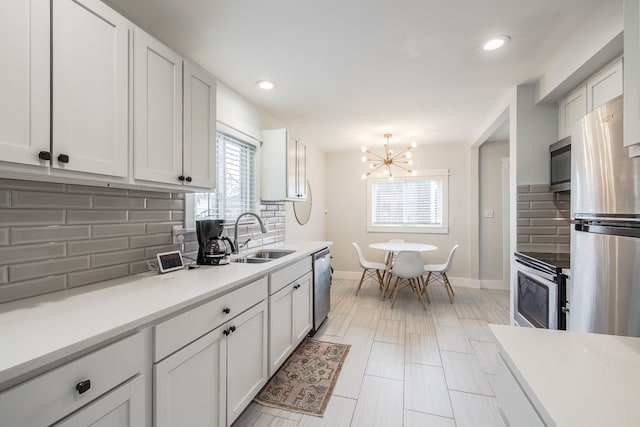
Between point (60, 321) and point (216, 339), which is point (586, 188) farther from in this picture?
point (60, 321)

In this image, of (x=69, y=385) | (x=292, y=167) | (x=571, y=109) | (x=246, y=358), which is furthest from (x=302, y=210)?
(x=69, y=385)

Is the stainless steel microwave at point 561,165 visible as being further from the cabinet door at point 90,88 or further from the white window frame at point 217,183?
the cabinet door at point 90,88

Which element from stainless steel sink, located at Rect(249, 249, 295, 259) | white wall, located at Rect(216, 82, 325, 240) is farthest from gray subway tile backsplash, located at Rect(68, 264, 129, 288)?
white wall, located at Rect(216, 82, 325, 240)

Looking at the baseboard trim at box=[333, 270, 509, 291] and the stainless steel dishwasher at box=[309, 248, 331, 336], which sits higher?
the stainless steel dishwasher at box=[309, 248, 331, 336]

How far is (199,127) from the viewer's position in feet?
6.09

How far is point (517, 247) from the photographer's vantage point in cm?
266

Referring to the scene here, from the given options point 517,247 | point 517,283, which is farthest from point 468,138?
point 517,283

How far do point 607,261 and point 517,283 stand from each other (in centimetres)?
139

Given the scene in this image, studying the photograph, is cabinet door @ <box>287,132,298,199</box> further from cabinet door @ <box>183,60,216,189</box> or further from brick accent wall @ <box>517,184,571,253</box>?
brick accent wall @ <box>517,184,571,253</box>

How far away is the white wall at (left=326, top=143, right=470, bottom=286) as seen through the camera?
4.81 m

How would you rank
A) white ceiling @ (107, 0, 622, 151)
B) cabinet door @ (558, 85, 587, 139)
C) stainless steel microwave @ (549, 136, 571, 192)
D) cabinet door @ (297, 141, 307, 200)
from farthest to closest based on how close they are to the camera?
1. cabinet door @ (297, 141, 307, 200)
2. stainless steel microwave @ (549, 136, 571, 192)
3. cabinet door @ (558, 85, 587, 139)
4. white ceiling @ (107, 0, 622, 151)

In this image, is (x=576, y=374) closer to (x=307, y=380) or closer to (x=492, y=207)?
(x=307, y=380)

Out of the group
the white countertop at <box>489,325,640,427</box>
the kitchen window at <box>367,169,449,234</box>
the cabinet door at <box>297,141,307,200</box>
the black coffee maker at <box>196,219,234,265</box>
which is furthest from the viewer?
the kitchen window at <box>367,169,449,234</box>

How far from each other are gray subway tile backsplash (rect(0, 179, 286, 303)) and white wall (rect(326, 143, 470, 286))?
3.75 m
